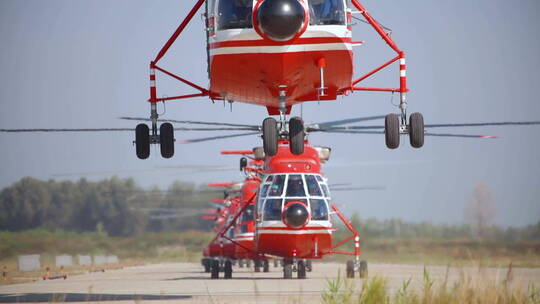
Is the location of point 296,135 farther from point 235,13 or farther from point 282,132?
point 235,13

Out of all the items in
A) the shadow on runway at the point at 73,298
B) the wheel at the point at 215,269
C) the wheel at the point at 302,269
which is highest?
the shadow on runway at the point at 73,298

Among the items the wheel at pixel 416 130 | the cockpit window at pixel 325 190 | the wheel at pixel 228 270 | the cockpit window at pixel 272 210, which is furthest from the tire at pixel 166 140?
the wheel at pixel 228 270

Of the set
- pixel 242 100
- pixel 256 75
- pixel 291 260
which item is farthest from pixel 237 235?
pixel 256 75

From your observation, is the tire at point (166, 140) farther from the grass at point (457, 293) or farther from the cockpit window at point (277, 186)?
the cockpit window at point (277, 186)

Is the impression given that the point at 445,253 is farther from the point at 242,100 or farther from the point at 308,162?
the point at 242,100

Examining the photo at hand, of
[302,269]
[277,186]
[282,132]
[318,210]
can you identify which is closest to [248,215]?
[302,269]

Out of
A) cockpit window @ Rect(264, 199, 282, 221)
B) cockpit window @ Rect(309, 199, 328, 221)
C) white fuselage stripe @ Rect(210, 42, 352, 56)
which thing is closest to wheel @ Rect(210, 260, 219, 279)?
cockpit window @ Rect(264, 199, 282, 221)

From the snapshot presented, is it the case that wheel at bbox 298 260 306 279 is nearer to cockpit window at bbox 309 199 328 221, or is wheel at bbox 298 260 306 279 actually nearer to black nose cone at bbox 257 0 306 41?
cockpit window at bbox 309 199 328 221

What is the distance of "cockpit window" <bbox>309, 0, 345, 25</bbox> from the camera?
16141 mm

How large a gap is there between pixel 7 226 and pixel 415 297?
36.8m

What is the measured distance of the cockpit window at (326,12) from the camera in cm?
1614

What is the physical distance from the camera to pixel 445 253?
47438 mm

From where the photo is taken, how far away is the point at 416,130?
18.2m

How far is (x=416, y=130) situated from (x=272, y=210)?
8.46 meters
